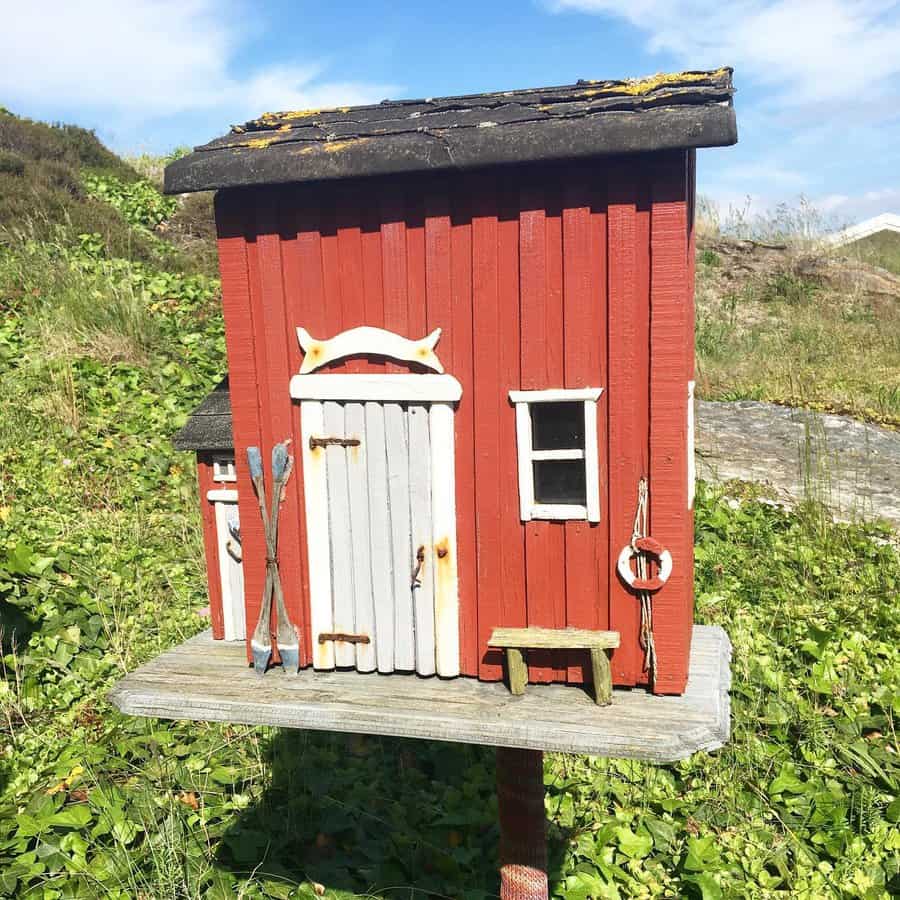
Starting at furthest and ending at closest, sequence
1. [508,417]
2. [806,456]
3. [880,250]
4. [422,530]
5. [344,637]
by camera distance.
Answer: [880,250] < [806,456] < [344,637] < [422,530] < [508,417]

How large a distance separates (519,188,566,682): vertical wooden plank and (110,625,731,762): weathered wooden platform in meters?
0.22

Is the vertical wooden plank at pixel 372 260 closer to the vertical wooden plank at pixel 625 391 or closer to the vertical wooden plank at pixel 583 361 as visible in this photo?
the vertical wooden plank at pixel 583 361

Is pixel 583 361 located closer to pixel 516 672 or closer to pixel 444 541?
pixel 444 541

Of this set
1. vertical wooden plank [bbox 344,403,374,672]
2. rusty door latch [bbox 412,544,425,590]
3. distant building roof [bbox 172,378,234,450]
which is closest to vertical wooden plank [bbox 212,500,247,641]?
distant building roof [bbox 172,378,234,450]

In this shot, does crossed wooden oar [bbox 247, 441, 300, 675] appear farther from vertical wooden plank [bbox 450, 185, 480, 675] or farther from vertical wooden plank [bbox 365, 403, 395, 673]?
vertical wooden plank [bbox 450, 185, 480, 675]

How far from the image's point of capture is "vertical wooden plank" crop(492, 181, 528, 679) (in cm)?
227

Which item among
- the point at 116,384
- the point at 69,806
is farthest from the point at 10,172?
the point at 69,806

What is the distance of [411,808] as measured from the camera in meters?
4.67

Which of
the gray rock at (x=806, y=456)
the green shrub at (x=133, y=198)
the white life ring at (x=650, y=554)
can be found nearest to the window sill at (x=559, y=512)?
the white life ring at (x=650, y=554)

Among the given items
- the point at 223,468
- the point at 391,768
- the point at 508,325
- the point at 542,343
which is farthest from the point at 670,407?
the point at 391,768

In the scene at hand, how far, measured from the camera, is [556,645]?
89.4 inches

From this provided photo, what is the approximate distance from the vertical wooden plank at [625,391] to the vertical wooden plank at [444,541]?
0.45 meters

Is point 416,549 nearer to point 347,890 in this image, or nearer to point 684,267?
point 684,267

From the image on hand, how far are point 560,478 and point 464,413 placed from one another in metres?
0.50
